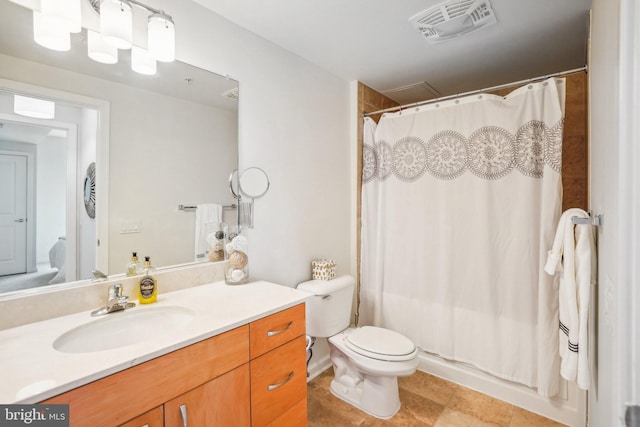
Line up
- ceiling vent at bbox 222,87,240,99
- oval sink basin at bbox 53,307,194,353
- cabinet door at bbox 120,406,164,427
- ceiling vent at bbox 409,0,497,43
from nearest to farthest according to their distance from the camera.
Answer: cabinet door at bbox 120,406,164,427, oval sink basin at bbox 53,307,194,353, ceiling vent at bbox 409,0,497,43, ceiling vent at bbox 222,87,240,99

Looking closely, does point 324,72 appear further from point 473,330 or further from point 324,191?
point 473,330

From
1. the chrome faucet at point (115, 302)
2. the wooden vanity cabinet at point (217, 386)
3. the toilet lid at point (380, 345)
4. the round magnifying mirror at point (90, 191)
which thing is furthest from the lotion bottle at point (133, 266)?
the toilet lid at point (380, 345)

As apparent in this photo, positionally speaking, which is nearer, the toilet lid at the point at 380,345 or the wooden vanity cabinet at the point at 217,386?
the wooden vanity cabinet at the point at 217,386

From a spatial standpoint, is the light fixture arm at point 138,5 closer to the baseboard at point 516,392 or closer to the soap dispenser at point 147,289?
the soap dispenser at point 147,289

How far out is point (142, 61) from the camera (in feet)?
4.32

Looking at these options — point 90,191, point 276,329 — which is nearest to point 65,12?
point 90,191

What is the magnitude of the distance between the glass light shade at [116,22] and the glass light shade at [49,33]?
0.13 metres

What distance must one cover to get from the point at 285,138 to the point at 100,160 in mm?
1019

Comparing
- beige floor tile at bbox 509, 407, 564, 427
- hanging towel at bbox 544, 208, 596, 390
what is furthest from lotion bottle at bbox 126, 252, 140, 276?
beige floor tile at bbox 509, 407, 564, 427

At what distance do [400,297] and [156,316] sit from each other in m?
1.69

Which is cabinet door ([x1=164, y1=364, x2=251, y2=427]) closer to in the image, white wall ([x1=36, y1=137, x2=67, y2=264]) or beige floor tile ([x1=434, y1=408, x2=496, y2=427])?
white wall ([x1=36, y1=137, x2=67, y2=264])

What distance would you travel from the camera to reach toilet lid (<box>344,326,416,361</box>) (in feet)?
5.39

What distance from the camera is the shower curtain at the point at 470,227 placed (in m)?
1.68

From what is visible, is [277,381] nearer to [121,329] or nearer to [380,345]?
[121,329]
